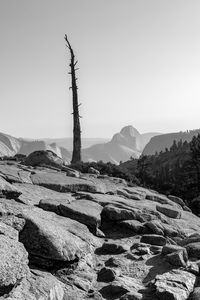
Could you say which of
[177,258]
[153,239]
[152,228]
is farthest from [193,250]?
[152,228]

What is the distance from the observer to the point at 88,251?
9.05 meters

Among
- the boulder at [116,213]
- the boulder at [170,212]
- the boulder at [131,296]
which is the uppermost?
the boulder at [116,213]

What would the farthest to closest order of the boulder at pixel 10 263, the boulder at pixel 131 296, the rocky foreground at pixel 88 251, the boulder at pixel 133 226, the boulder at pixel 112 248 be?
1. the boulder at pixel 133 226
2. the boulder at pixel 112 248
3. the boulder at pixel 131 296
4. the rocky foreground at pixel 88 251
5. the boulder at pixel 10 263

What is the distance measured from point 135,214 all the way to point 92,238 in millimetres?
3553

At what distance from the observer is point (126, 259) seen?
10008mm

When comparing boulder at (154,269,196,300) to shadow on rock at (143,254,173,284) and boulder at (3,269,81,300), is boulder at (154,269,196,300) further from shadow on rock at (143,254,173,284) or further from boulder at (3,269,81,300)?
boulder at (3,269,81,300)

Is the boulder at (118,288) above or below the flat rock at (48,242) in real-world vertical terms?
below

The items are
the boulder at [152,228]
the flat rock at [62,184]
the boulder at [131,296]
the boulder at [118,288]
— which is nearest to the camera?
the boulder at [131,296]

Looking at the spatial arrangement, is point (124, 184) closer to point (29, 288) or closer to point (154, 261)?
point (154, 261)

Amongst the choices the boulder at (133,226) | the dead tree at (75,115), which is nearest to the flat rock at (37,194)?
the boulder at (133,226)

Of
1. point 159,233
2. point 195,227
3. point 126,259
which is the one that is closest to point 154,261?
point 126,259

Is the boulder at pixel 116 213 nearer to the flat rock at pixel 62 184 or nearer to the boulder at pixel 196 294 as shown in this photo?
the flat rock at pixel 62 184

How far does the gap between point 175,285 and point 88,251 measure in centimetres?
236

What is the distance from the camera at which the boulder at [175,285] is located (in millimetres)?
7500
